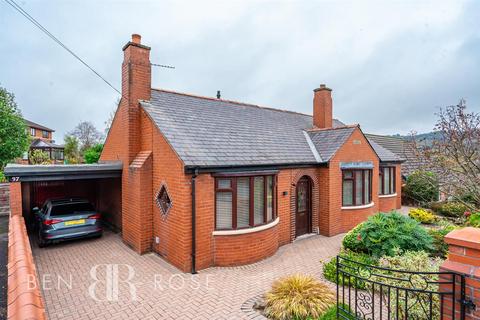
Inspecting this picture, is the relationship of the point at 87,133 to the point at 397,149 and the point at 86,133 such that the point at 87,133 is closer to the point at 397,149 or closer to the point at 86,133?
the point at 86,133

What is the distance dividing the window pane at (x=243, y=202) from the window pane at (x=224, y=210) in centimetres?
29

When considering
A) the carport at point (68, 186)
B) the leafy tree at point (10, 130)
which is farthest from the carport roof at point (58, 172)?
the leafy tree at point (10, 130)

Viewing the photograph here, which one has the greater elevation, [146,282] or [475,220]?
[475,220]

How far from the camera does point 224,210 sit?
7926mm

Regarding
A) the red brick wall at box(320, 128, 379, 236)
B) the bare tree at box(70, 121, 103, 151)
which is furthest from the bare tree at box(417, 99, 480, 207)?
the bare tree at box(70, 121, 103, 151)

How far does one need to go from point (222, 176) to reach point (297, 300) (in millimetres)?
3834

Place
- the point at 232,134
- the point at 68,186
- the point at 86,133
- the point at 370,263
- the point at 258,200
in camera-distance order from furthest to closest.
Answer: the point at 86,133, the point at 68,186, the point at 232,134, the point at 258,200, the point at 370,263

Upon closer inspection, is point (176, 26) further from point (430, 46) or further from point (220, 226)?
point (430, 46)

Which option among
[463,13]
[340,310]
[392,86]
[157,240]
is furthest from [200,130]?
[392,86]

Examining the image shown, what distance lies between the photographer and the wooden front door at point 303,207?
430 inches

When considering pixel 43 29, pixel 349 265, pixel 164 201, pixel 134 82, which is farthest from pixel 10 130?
pixel 349 265

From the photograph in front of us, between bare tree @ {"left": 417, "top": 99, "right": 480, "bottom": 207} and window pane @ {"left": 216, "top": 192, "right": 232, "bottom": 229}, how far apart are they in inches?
239

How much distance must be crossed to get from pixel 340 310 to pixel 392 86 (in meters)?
13.3

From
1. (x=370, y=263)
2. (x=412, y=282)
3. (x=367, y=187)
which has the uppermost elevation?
(x=367, y=187)
